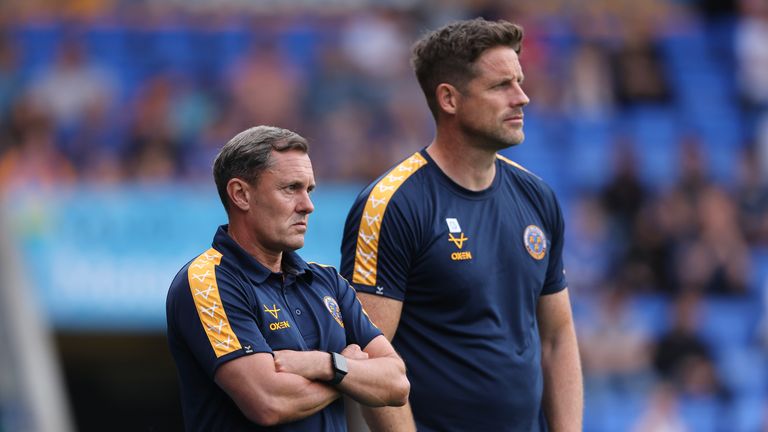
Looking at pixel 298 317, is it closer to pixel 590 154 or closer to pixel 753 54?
pixel 590 154

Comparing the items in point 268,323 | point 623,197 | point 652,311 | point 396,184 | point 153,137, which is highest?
point 153,137

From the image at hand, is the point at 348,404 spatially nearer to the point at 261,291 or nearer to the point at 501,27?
the point at 261,291

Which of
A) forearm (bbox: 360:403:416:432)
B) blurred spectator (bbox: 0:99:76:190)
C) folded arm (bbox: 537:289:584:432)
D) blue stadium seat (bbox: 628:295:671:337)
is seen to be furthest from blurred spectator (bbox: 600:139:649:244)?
forearm (bbox: 360:403:416:432)

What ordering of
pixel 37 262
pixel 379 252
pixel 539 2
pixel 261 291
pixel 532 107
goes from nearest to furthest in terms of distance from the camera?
pixel 261 291, pixel 379 252, pixel 37 262, pixel 532 107, pixel 539 2

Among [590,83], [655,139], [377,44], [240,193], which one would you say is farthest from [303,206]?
[655,139]

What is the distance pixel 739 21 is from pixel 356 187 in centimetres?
651

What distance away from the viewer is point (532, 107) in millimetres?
14469

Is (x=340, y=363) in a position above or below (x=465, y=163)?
below

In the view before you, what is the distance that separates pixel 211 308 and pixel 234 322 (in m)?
0.08

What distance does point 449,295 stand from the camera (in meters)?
4.90

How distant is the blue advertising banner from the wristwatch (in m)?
7.47

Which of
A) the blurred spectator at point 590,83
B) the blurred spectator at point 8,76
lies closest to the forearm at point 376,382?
the blurred spectator at point 8,76

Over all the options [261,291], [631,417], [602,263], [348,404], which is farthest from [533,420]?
[602,263]

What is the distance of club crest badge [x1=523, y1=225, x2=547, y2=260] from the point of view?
16.7 ft
